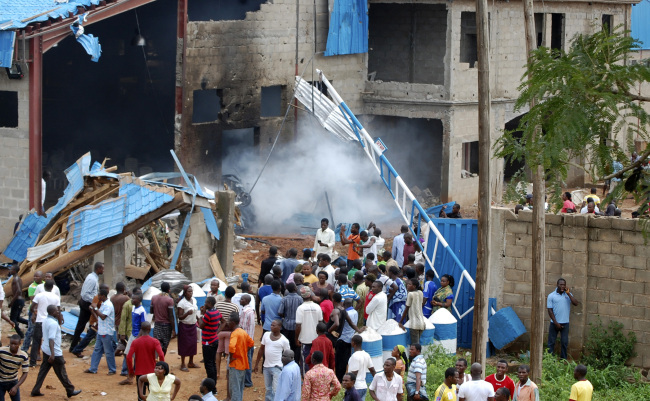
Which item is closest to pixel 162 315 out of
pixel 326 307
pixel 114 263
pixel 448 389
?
pixel 326 307

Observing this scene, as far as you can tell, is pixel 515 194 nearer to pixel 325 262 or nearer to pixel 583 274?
pixel 583 274

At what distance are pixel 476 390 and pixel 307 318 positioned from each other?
305 centimetres

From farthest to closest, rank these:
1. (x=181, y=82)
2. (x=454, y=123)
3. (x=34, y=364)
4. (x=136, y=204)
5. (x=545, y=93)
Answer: (x=454, y=123), (x=181, y=82), (x=136, y=204), (x=34, y=364), (x=545, y=93)

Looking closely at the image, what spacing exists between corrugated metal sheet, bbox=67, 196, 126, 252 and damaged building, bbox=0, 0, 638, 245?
5.26 meters

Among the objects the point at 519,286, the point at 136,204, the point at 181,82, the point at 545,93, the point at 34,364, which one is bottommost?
the point at 34,364

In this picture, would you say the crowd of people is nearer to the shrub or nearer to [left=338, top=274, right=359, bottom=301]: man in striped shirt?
[left=338, top=274, right=359, bottom=301]: man in striped shirt

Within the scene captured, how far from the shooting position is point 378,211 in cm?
2662

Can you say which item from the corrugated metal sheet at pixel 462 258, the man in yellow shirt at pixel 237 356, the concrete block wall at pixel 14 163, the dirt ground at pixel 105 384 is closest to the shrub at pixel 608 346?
the corrugated metal sheet at pixel 462 258

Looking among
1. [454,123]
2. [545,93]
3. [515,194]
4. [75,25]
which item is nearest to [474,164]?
[454,123]

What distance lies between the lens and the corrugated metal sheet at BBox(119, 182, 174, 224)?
660 inches

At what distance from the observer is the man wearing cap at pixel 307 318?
528 inches

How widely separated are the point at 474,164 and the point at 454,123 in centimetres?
343

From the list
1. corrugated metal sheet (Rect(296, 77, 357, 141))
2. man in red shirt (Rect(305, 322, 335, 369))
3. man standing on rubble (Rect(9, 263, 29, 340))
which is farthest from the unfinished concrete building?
man in red shirt (Rect(305, 322, 335, 369))

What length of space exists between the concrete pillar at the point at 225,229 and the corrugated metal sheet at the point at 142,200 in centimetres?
179
